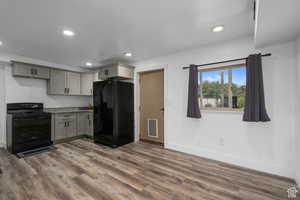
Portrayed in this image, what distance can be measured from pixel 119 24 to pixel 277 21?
1.97m

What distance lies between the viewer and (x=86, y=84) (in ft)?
15.2

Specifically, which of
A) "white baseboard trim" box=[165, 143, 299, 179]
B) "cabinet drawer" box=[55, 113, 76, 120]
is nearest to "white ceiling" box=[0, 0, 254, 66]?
"cabinet drawer" box=[55, 113, 76, 120]

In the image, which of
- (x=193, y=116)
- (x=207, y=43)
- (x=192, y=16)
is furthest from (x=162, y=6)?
(x=193, y=116)

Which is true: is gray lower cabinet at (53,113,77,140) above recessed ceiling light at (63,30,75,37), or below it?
below

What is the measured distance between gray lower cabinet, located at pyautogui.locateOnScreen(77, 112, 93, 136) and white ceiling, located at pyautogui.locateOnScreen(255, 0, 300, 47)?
4.43 meters

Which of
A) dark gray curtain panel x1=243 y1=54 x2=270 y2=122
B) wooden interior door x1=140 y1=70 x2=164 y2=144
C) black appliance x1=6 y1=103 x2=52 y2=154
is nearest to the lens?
dark gray curtain panel x1=243 y1=54 x2=270 y2=122

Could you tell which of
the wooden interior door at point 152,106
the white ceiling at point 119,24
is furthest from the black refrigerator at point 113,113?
the white ceiling at point 119,24

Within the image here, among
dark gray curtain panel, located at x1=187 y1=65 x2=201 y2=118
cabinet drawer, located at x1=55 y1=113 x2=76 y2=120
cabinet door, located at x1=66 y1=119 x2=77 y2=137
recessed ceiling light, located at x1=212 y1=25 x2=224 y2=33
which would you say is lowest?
cabinet door, located at x1=66 y1=119 x2=77 y2=137

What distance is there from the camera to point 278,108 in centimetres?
219

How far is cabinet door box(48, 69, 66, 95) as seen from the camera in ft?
13.0

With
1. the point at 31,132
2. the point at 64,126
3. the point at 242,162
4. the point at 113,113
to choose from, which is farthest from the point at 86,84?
the point at 242,162

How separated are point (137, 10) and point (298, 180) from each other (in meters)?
3.16

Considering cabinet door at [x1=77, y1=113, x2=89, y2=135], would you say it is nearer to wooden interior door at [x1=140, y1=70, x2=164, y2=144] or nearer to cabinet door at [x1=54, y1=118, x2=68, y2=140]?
cabinet door at [x1=54, y1=118, x2=68, y2=140]

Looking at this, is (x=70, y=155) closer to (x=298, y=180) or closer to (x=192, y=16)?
(x=192, y=16)
